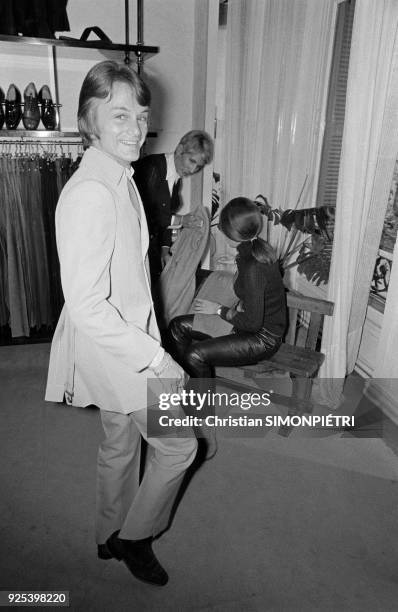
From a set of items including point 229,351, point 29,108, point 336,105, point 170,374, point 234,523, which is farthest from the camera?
point 29,108

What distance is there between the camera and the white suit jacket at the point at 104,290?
1.18 metres

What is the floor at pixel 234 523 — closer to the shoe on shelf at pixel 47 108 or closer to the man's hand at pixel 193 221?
the man's hand at pixel 193 221

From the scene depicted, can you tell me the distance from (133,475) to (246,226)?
1248mm

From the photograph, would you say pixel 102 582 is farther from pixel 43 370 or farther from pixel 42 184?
pixel 42 184

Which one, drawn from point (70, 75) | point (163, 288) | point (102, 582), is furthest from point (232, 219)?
point (70, 75)

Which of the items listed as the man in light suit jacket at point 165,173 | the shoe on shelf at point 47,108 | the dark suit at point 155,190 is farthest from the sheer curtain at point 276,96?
the shoe on shelf at point 47,108

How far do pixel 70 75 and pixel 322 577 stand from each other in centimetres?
366

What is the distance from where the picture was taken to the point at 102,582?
1.63 m

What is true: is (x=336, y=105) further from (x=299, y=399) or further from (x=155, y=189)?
(x=299, y=399)

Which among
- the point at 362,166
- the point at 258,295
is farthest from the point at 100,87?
the point at 362,166

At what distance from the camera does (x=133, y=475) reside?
1624 millimetres

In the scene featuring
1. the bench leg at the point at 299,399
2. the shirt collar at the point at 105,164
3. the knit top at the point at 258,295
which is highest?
the shirt collar at the point at 105,164

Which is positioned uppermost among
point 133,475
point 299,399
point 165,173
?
point 165,173

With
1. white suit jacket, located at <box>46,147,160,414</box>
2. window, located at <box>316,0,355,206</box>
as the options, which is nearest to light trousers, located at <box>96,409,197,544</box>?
white suit jacket, located at <box>46,147,160,414</box>
